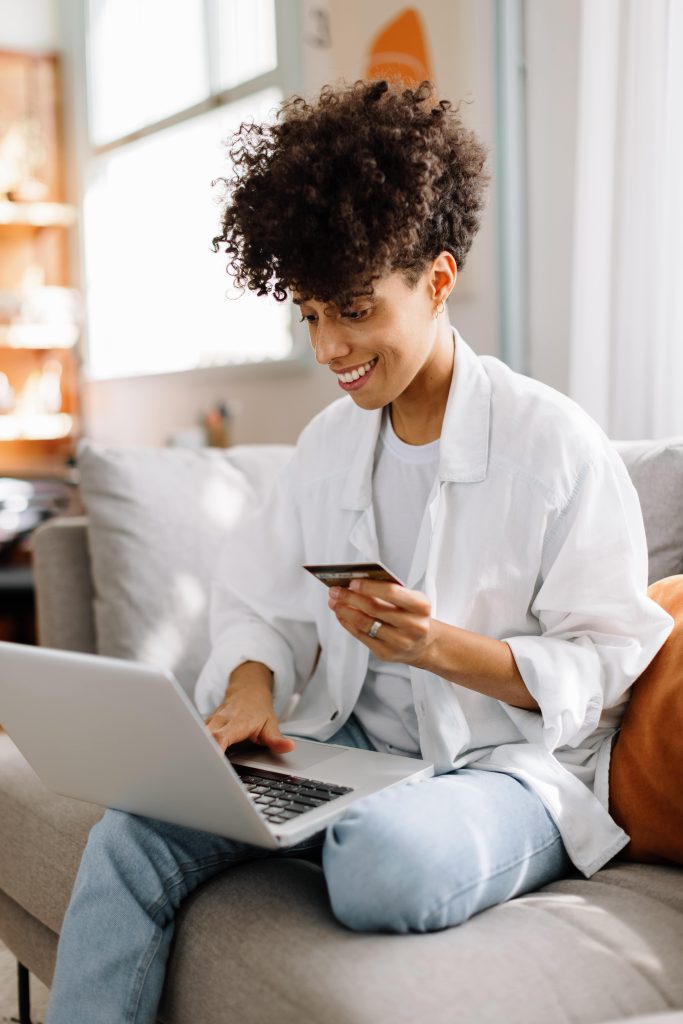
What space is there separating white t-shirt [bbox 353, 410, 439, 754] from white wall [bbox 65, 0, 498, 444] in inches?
42.6

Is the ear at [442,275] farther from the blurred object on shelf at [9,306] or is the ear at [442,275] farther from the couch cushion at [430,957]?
the blurred object on shelf at [9,306]

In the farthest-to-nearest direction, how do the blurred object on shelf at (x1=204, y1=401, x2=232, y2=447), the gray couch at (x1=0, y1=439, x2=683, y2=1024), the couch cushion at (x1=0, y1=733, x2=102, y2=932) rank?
the blurred object on shelf at (x1=204, y1=401, x2=232, y2=447)
the couch cushion at (x1=0, y1=733, x2=102, y2=932)
the gray couch at (x1=0, y1=439, x2=683, y2=1024)

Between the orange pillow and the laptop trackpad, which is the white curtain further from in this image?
the laptop trackpad

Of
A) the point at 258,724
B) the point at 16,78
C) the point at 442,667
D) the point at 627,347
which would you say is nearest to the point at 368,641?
the point at 442,667

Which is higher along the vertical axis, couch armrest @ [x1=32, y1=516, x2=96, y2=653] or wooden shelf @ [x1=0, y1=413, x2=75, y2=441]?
wooden shelf @ [x1=0, y1=413, x2=75, y2=441]

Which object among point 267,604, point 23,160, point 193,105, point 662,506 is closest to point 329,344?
point 267,604

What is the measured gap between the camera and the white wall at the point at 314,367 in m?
2.38

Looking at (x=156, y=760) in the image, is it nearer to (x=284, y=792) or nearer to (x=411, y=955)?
(x=284, y=792)

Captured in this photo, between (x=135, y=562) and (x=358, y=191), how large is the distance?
2.63 feet

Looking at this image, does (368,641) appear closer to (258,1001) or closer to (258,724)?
(258,724)

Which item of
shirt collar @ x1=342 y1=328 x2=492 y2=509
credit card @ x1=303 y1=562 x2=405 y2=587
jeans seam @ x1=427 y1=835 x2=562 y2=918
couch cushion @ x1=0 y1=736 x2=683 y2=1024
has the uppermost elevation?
shirt collar @ x1=342 y1=328 x2=492 y2=509

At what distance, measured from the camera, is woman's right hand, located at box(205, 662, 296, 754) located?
123cm

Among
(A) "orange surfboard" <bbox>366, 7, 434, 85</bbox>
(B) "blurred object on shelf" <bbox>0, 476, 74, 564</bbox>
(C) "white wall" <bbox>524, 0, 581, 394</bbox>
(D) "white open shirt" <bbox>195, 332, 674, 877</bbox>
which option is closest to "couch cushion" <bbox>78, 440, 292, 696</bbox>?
(D) "white open shirt" <bbox>195, 332, 674, 877</bbox>

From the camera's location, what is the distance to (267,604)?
58.6 inches
